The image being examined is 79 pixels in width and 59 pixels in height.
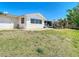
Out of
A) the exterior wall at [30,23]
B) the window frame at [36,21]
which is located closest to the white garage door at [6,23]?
the exterior wall at [30,23]

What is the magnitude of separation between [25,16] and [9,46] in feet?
14.0

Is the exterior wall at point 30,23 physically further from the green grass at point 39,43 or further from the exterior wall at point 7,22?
the green grass at point 39,43

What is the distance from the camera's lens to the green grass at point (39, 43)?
7629 mm

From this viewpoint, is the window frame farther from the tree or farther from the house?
the tree

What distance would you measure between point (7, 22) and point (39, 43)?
3.40 m

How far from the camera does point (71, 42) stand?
29.0 feet

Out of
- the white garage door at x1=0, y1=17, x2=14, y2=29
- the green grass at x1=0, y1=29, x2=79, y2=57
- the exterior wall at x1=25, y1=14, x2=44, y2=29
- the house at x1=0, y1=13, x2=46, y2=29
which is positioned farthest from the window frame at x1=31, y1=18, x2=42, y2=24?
the green grass at x1=0, y1=29, x2=79, y2=57

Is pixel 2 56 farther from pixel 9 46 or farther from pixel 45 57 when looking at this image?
pixel 45 57

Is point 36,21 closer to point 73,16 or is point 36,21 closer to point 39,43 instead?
point 73,16

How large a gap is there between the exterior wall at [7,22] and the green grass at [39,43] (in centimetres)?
148

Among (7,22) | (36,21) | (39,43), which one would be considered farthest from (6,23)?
(39,43)

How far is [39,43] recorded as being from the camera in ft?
27.6

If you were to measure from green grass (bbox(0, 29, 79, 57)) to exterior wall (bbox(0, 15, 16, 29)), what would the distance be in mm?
1483

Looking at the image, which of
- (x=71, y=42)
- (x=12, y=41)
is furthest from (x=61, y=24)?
(x=12, y=41)
